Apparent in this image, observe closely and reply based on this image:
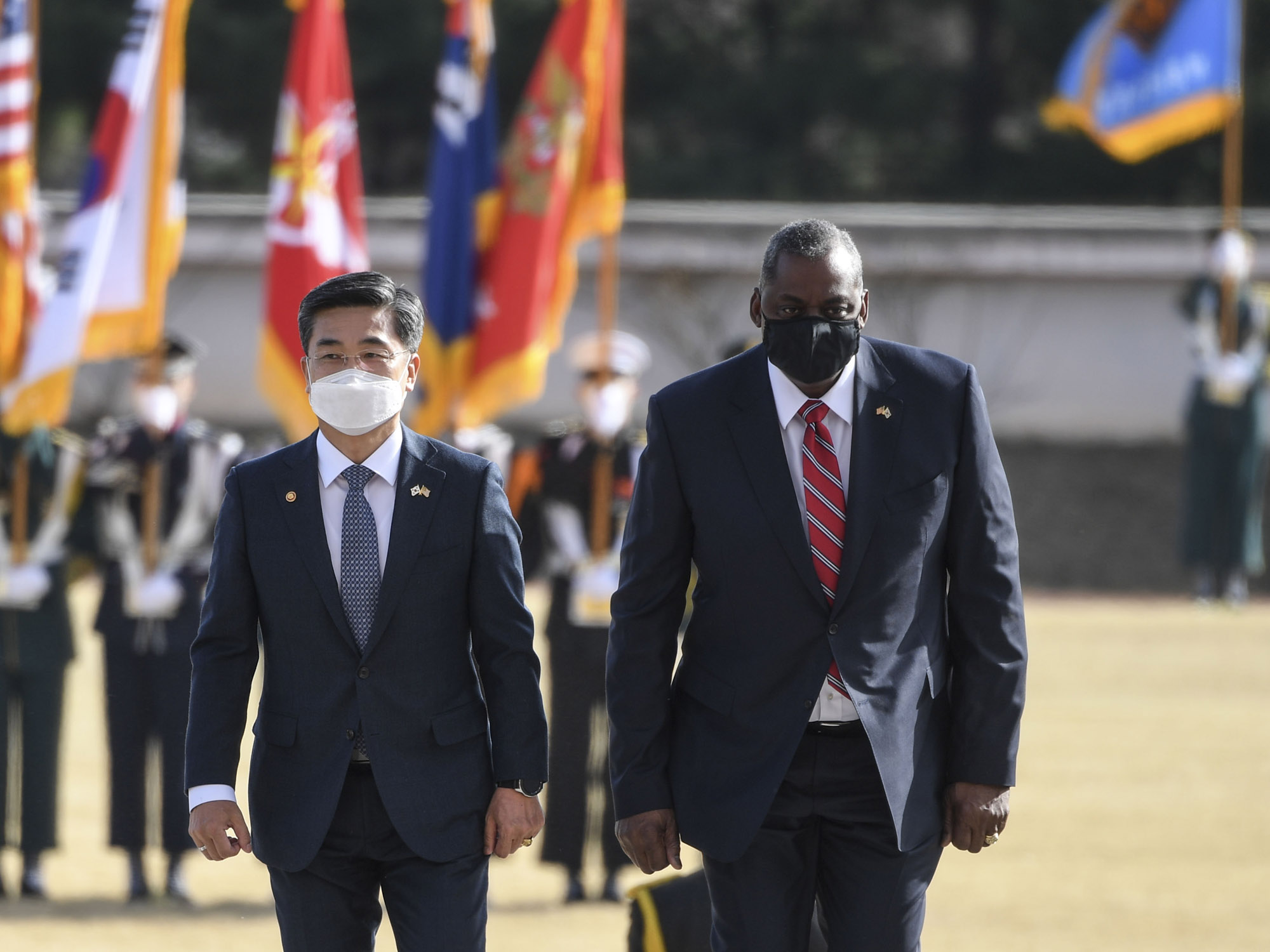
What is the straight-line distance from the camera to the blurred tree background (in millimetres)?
22062

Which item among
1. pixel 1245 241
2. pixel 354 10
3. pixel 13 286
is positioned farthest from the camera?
pixel 354 10

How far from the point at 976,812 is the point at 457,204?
4512 mm

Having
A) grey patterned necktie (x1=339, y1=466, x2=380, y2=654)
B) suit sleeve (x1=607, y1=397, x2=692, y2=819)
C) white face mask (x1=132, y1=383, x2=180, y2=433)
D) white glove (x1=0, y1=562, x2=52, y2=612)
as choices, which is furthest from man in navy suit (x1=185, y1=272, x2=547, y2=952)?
white glove (x1=0, y1=562, x2=52, y2=612)

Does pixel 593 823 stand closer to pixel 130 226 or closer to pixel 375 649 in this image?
pixel 130 226

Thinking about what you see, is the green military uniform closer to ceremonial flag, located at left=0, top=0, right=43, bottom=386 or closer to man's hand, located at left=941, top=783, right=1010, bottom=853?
ceremonial flag, located at left=0, top=0, right=43, bottom=386

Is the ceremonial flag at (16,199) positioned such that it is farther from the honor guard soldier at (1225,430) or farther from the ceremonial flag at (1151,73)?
the honor guard soldier at (1225,430)

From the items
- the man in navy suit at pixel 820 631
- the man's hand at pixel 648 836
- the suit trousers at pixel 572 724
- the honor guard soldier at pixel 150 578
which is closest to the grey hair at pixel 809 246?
the man in navy suit at pixel 820 631

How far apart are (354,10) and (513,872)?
Answer: 56.7ft

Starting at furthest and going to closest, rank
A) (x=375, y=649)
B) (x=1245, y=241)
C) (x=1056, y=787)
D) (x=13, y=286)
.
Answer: (x=1245, y=241) < (x=1056, y=787) < (x=13, y=286) < (x=375, y=649)

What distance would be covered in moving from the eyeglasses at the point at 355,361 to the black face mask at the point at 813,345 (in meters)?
0.68

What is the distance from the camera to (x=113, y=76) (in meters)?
7.23

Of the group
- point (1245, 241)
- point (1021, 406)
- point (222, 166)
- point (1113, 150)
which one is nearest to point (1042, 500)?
point (1021, 406)

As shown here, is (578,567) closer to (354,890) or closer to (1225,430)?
(354,890)

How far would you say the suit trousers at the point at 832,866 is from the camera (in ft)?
10.6
